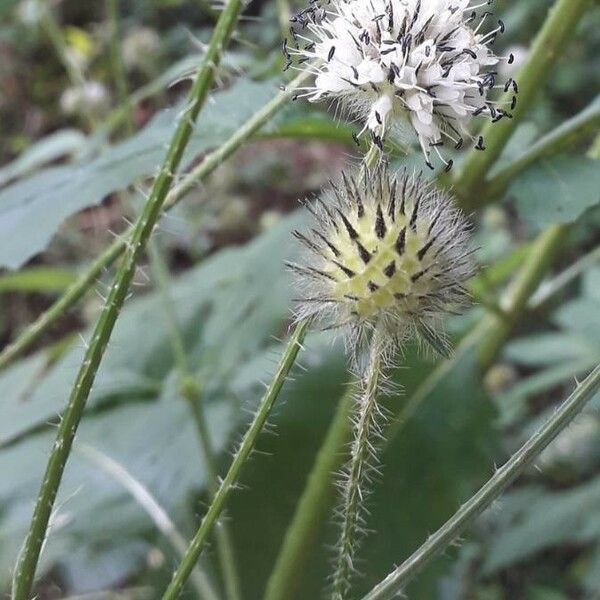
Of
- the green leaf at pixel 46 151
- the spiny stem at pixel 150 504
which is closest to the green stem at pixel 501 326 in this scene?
the spiny stem at pixel 150 504

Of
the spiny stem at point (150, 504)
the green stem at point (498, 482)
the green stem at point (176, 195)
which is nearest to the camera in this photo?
the green stem at point (498, 482)

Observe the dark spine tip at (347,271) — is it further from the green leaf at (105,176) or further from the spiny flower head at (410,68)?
the green leaf at (105,176)

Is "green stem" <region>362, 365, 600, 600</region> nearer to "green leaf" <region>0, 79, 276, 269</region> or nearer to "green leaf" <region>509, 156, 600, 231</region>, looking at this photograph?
"green leaf" <region>509, 156, 600, 231</region>

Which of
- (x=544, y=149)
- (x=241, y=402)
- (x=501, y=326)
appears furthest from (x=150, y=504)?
(x=544, y=149)

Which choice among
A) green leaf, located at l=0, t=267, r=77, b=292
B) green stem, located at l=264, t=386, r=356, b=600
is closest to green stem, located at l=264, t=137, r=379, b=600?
green stem, located at l=264, t=386, r=356, b=600

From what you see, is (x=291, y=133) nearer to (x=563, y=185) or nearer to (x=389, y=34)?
(x=563, y=185)

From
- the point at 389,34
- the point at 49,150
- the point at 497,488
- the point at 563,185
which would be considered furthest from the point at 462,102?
the point at 49,150
